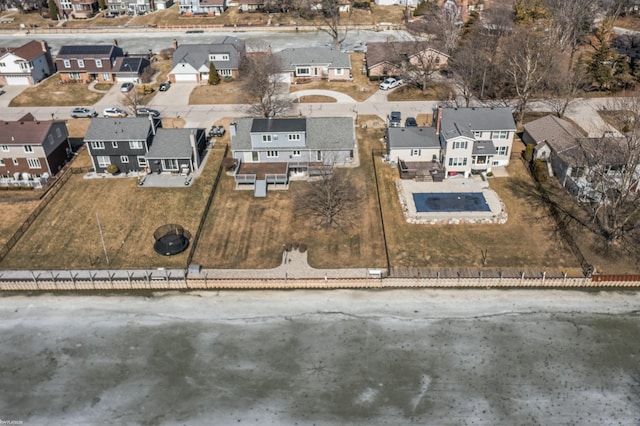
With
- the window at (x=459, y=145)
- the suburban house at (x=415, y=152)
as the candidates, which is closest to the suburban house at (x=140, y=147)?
the suburban house at (x=415, y=152)

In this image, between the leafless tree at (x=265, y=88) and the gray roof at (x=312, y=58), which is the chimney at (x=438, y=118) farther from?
the gray roof at (x=312, y=58)

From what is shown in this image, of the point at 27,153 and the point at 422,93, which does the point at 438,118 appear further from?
the point at 27,153

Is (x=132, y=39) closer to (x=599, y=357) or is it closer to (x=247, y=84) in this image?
(x=247, y=84)

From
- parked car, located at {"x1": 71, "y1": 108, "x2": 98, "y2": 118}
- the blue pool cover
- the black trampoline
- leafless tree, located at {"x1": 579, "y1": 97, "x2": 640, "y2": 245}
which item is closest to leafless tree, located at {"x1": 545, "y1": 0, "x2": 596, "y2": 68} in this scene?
leafless tree, located at {"x1": 579, "y1": 97, "x2": 640, "y2": 245}

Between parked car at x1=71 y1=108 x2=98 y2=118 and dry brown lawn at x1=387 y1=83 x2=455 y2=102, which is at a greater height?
parked car at x1=71 y1=108 x2=98 y2=118

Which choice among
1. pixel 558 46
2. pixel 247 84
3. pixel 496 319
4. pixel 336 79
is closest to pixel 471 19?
pixel 558 46

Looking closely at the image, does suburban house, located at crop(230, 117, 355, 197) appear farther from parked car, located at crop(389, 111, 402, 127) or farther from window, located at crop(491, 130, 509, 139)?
window, located at crop(491, 130, 509, 139)
